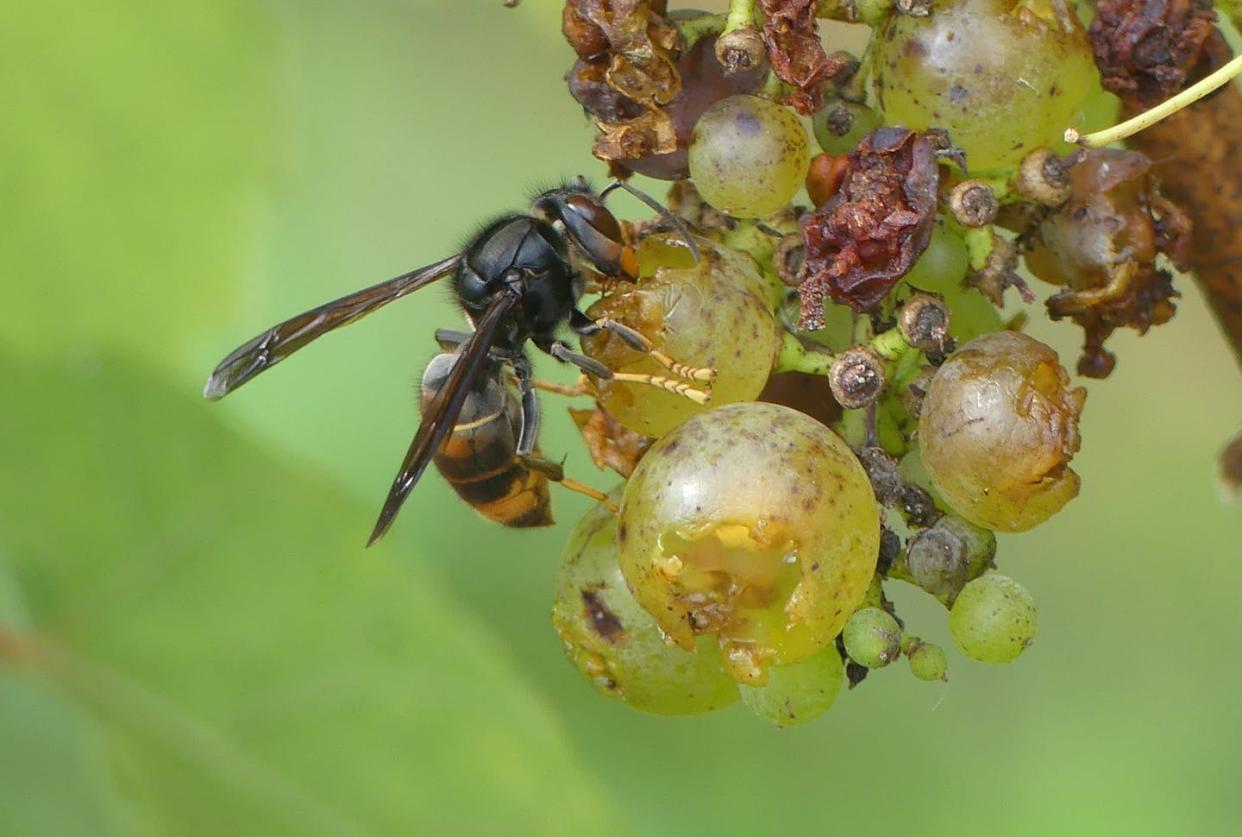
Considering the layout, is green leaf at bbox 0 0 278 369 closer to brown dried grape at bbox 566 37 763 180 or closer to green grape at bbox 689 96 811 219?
brown dried grape at bbox 566 37 763 180

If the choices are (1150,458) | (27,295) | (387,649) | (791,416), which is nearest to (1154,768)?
(1150,458)

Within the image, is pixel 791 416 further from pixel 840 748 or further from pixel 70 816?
pixel 840 748

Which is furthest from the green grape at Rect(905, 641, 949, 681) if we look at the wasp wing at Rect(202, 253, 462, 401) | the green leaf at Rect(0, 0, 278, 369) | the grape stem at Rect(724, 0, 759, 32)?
the green leaf at Rect(0, 0, 278, 369)

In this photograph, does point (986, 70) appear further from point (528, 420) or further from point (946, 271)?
point (528, 420)

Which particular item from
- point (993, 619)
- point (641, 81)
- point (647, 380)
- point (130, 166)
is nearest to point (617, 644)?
point (647, 380)

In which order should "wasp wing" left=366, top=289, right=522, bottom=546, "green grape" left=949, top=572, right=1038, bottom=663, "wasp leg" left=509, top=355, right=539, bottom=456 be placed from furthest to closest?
"wasp leg" left=509, top=355, right=539, bottom=456, "wasp wing" left=366, top=289, right=522, bottom=546, "green grape" left=949, top=572, right=1038, bottom=663

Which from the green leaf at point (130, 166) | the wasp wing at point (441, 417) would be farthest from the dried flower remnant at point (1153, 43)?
the green leaf at point (130, 166)
